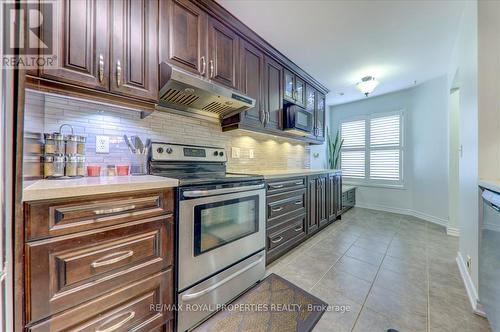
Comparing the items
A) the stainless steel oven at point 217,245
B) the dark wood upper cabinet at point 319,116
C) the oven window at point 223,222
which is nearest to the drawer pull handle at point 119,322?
the stainless steel oven at point 217,245

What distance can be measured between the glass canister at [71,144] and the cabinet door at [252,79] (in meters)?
1.38

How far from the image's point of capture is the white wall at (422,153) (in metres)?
3.38

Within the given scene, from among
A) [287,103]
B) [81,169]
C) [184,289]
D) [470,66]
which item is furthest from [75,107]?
[470,66]

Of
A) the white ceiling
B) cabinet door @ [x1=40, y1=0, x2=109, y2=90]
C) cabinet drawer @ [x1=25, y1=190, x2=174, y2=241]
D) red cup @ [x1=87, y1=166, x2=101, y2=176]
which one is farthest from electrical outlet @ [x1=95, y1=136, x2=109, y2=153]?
the white ceiling

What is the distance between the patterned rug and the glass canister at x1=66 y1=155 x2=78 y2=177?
130 centimetres

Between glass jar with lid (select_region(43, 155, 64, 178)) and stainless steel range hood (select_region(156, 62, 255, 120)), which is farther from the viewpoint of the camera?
stainless steel range hood (select_region(156, 62, 255, 120))

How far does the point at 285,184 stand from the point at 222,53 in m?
1.49

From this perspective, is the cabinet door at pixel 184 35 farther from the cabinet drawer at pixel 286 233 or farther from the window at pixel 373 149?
the window at pixel 373 149

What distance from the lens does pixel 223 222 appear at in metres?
1.49

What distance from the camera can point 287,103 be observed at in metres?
2.75

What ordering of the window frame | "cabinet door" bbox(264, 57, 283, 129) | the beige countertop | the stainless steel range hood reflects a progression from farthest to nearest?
the window frame, "cabinet door" bbox(264, 57, 283, 129), the stainless steel range hood, the beige countertop

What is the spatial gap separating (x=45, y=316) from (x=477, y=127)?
9.23 feet

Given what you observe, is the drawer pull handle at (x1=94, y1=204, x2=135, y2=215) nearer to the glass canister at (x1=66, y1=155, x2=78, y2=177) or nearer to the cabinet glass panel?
the glass canister at (x1=66, y1=155, x2=78, y2=177)

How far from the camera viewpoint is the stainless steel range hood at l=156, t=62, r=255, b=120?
4.49 feet
